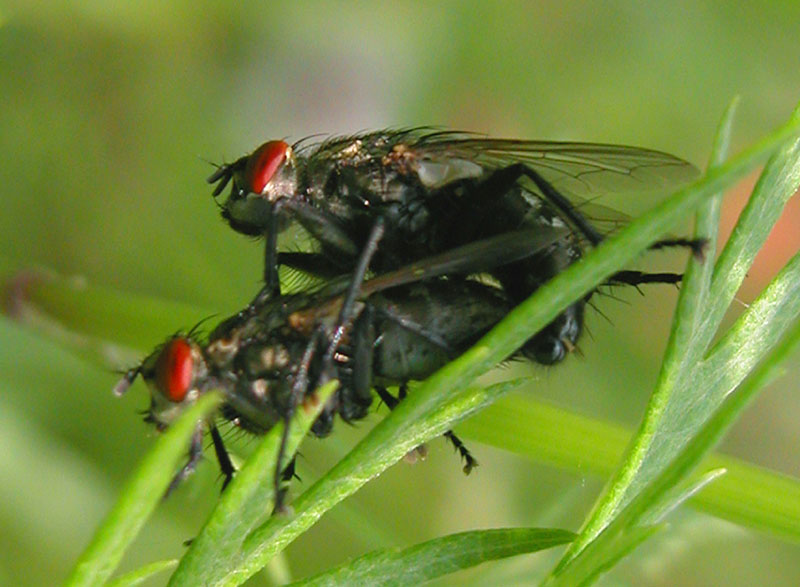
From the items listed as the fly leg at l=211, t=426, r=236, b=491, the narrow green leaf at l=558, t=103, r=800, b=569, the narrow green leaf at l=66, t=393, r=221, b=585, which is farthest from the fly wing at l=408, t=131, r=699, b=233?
the narrow green leaf at l=66, t=393, r=221, b=585

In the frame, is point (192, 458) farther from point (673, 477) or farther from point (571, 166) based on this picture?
point (571, 166)

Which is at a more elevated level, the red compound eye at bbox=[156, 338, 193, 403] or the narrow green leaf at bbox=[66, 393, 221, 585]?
the narrow green leaf at bbox=[66, 393, 221, 585]

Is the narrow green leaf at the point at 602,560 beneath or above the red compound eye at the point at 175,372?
beneath

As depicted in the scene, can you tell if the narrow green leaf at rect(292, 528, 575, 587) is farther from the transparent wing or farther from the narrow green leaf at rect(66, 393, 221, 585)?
A: the transparent wing

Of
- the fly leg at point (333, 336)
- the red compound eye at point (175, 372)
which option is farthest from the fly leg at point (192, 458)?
the fly leg at point (333, 336)

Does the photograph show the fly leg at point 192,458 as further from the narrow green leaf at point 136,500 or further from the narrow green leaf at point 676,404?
the narrow green leaf at point 676,404
